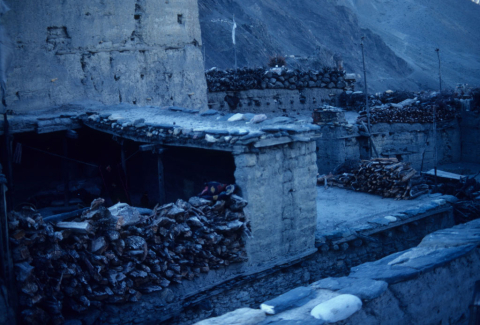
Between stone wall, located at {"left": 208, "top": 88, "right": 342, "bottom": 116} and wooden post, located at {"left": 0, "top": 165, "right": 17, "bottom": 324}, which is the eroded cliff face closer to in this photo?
stone wall, located at {"left": 208, "top": 88, "right": 342, "bottom": 116}

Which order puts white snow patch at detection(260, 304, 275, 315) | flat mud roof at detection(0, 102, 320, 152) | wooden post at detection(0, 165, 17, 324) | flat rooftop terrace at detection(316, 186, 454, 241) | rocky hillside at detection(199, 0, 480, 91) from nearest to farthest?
white snow patch at detection(260, 304, 275, 315) < wooden post at detection(0, 165, 17, 324) < flat mud roof at detection(0, 102, 320, 152) < flat rooftop terrace at detection(316, 186, 454, 241) < rocky hillside at detection(199, 0, 480, 91)

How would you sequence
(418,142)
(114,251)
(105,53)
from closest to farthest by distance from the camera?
1. (114,251)
2. (105,53)
3. (418,142)

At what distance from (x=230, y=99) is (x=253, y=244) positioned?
10.8 metres

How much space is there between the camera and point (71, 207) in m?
9.40

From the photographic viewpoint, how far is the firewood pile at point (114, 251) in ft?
16.3

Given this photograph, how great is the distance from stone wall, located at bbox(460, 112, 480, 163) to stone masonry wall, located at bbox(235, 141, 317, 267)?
11454mm

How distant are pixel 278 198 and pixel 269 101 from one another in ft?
35.9

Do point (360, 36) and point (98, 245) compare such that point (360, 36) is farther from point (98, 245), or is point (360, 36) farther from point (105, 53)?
point (98, 245)

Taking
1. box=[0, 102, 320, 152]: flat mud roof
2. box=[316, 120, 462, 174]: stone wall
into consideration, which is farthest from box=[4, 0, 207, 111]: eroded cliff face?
box=[316, 120, 462, 174]: stone wall

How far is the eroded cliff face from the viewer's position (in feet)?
32.6

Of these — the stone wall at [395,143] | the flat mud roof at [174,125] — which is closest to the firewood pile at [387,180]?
the stone wall at [395,143]

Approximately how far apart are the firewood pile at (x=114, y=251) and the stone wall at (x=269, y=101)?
420 inches

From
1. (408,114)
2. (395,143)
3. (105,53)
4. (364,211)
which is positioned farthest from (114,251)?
(408,114)

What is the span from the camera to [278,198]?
7328 millimetres
